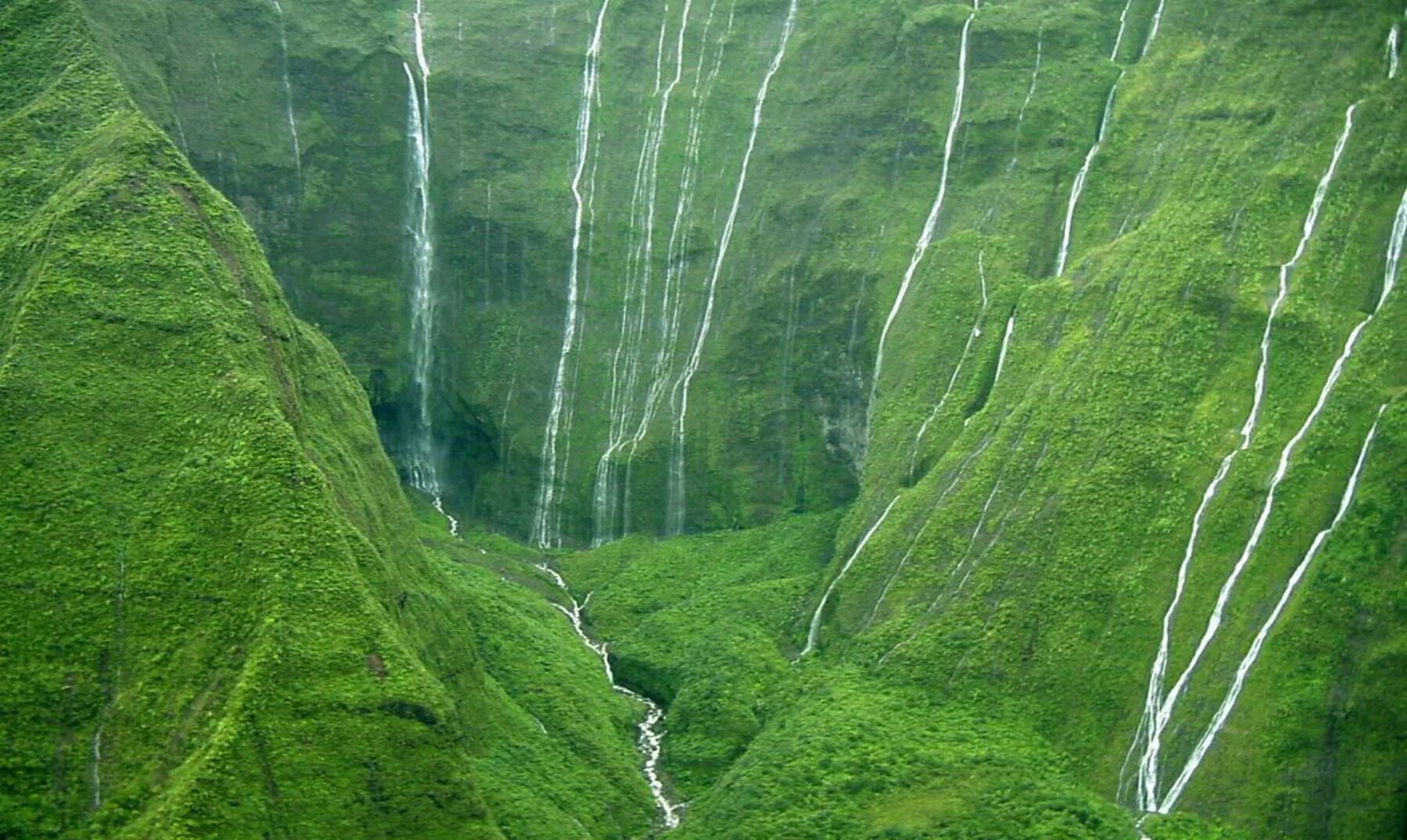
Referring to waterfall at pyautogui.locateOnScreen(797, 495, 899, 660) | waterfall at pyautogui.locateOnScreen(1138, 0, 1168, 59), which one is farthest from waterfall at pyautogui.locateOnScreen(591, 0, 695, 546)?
waterfall at pyautogui.locateOnScreen(1138, 0, 1168, 59)

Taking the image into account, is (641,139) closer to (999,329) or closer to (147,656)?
(999,329)

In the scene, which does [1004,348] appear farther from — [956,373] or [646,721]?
[646,721]

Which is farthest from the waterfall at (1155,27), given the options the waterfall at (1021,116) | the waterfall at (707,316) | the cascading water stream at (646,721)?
the cascading water stream at (646,721)

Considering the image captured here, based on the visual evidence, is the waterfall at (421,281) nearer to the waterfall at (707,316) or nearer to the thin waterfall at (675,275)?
the thin waterfall at (675,275)

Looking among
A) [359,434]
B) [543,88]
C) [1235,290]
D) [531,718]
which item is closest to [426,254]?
[543,88]

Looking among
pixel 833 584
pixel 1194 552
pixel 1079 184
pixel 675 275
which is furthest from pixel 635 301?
pixel 1194 552

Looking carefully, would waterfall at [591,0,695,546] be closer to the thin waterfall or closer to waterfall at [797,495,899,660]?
the thin waterfall
